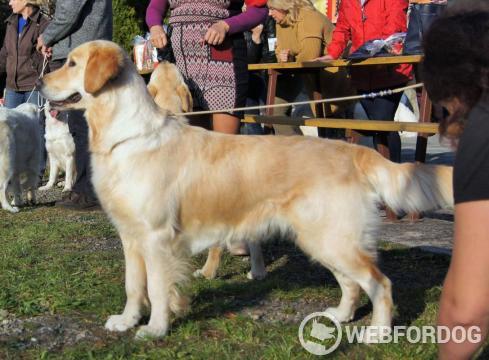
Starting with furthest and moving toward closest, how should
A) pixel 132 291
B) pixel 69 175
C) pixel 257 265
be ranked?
pixel 69 175 → pixel 257 265 → pixel 132 291

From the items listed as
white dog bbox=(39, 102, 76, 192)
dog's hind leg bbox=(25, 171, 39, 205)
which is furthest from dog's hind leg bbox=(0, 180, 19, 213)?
white dog bbox=(39, 102, 76, 192)

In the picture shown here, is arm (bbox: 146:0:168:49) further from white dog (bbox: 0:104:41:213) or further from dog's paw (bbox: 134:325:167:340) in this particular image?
white dog (bbox: 0:104:41:213)

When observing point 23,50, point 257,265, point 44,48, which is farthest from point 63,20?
point 257,265

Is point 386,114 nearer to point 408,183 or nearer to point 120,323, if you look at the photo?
point 408,183

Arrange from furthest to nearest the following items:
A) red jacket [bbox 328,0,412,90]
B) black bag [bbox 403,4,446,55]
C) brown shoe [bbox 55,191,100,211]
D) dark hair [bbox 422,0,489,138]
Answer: brown shoe [bbox 55,191,100,211] < red jacket [bbox 328,0,412,90] < black bag [bbox 403,4,446,55] < dark hair [bbox 422,0,489,138]

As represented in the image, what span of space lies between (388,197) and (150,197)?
3.85 ft

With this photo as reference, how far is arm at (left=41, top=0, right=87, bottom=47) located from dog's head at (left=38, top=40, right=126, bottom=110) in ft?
9.38

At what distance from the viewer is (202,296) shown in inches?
165

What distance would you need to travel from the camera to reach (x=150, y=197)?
11.2 feet

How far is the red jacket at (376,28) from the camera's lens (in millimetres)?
6211

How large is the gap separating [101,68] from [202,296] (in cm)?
147

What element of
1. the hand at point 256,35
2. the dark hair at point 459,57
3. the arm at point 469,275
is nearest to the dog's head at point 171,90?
the dark hair at point 459,57
